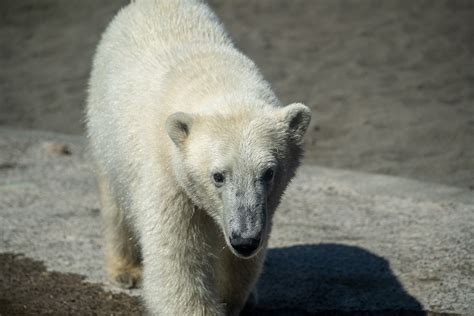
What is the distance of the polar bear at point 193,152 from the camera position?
3.45 m

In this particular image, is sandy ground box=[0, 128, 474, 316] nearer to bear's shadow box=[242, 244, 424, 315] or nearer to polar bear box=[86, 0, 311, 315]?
bear's shadow box=[242, 244, 424, 315]

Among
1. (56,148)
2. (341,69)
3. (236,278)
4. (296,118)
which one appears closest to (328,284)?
(236,278)

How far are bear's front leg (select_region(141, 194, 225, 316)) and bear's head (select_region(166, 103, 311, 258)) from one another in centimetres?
16

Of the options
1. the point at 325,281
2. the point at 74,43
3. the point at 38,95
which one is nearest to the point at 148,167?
the point at 325,281

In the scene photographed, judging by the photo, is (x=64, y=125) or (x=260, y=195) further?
(x=64, y=125)

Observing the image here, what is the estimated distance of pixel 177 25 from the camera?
177 inches

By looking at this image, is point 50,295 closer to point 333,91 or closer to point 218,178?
point 218,178

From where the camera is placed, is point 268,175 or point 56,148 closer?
point 268,175

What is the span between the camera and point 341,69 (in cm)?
995

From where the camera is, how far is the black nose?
333 cm

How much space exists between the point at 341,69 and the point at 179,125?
6655mm

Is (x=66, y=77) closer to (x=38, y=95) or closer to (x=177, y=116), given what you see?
(x=38, y=95)

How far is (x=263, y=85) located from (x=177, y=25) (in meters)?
0.87

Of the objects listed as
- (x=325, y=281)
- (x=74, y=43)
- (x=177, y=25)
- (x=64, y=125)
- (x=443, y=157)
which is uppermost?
(x=177, y=25)
